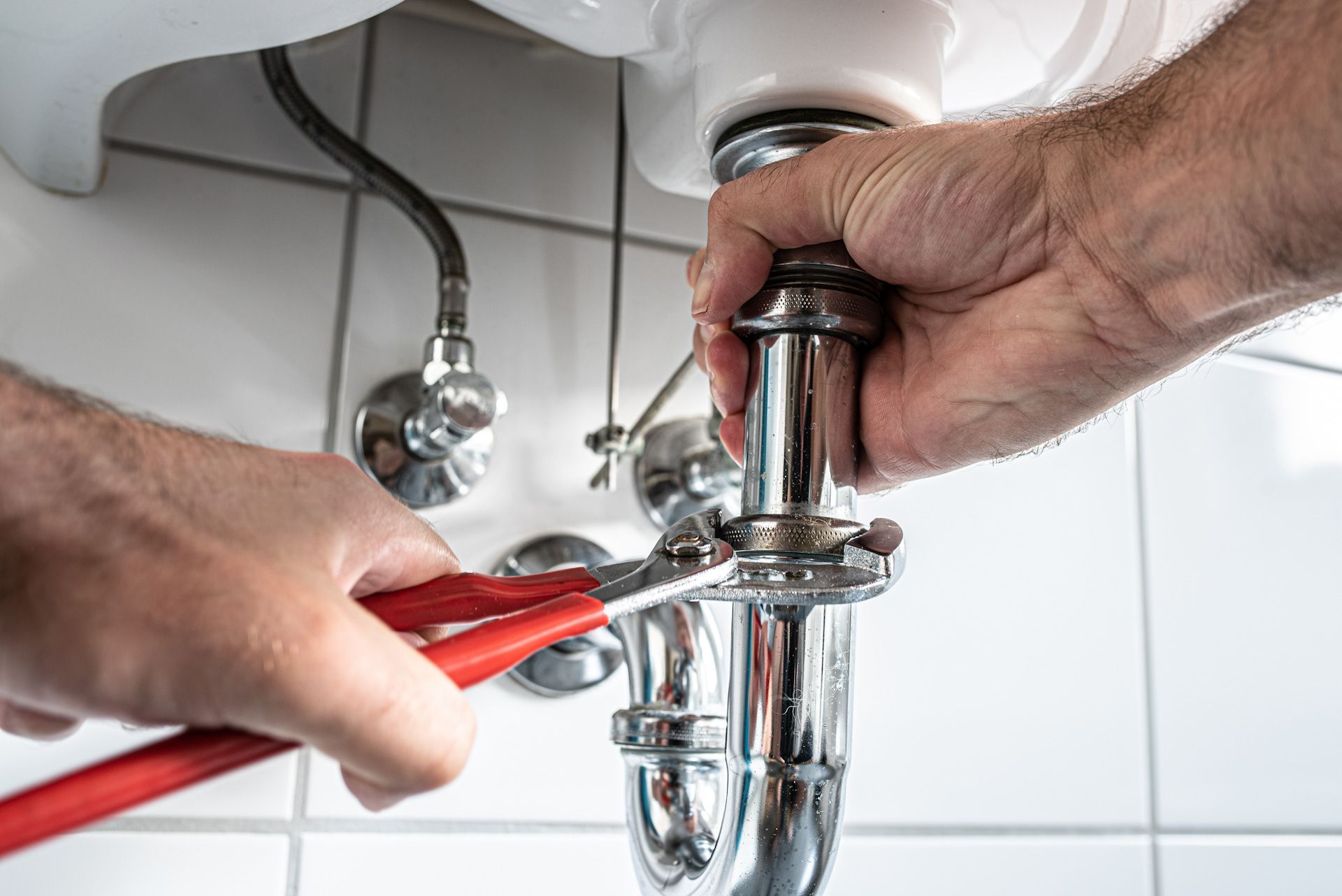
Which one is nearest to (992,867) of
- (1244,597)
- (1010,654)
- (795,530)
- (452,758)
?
(1010,654)

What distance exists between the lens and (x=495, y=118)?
Answer: 1.74ft

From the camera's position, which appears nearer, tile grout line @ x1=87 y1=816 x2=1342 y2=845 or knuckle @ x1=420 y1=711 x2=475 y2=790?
knuckle @ x1=420 y1=711 x2=475 y2=790

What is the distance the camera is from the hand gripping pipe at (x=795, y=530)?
33 cm

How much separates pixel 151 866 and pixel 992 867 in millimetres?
408

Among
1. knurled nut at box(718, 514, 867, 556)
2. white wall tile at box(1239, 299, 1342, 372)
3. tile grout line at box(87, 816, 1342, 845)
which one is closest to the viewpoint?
knurled nut at box(718, 514, 867, 556)

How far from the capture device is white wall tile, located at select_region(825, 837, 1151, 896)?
0.55 m

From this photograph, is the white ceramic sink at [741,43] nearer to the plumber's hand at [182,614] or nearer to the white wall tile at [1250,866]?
the plumber's hand at [182,614]

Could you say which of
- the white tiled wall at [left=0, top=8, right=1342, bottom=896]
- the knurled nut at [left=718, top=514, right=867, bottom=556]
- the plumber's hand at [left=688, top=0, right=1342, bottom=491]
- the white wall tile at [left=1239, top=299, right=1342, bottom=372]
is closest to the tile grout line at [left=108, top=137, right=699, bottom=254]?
the white tiled wall at [left=0, top=8, right=1342, bottom=896]

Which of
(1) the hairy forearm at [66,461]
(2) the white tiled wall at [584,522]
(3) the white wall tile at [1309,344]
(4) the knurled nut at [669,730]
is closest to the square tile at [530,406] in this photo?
(2) the white tiled wall at [584,522]

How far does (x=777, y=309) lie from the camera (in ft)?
1.13

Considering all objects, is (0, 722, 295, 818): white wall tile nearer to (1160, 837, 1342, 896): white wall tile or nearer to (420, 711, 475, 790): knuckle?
(420, 711, 475, 790): knuckle

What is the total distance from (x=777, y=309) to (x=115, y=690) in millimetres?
221

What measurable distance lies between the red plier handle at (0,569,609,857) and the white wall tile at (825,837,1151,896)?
33 centimetres

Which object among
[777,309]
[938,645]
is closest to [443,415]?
[777,309]
